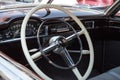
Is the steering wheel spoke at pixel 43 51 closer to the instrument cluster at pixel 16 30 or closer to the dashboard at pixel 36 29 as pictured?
the dashboard at pixel 36 29

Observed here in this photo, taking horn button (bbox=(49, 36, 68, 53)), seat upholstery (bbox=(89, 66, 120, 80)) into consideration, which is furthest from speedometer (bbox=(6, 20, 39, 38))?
seat upholstery (bbox=(89, 66, 120, 80))

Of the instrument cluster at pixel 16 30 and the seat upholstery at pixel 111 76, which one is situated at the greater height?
the instrument cluster at pixel 16 30

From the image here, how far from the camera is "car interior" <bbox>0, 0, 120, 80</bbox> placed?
1958mm

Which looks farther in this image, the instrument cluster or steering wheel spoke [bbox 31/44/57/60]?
the instrument cluster

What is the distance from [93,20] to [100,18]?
106 mm

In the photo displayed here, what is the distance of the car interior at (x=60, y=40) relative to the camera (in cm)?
196

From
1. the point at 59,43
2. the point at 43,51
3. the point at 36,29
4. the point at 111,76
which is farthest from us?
the point at 36,29

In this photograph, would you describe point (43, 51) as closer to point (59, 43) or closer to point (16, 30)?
point (59, 43)

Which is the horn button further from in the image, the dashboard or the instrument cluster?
the instrument cluster

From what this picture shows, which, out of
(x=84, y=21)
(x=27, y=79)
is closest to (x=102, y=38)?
(x=84, y=21)

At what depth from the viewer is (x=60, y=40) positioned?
203 centimetres

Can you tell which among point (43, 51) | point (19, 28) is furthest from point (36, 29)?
point (43, 51)

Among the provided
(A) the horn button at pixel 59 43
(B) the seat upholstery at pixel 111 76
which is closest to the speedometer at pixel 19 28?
A: (A) the horn button at pixel 59 43

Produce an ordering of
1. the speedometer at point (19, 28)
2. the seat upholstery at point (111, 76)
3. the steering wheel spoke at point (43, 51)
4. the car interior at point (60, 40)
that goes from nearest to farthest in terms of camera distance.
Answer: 1. the steering wheel spoke at point (43, 51)
2. the car interior at point (60, 40)
3. the seat upholstery at point (111, 76)
4. the speedometer at point (19, 28)
